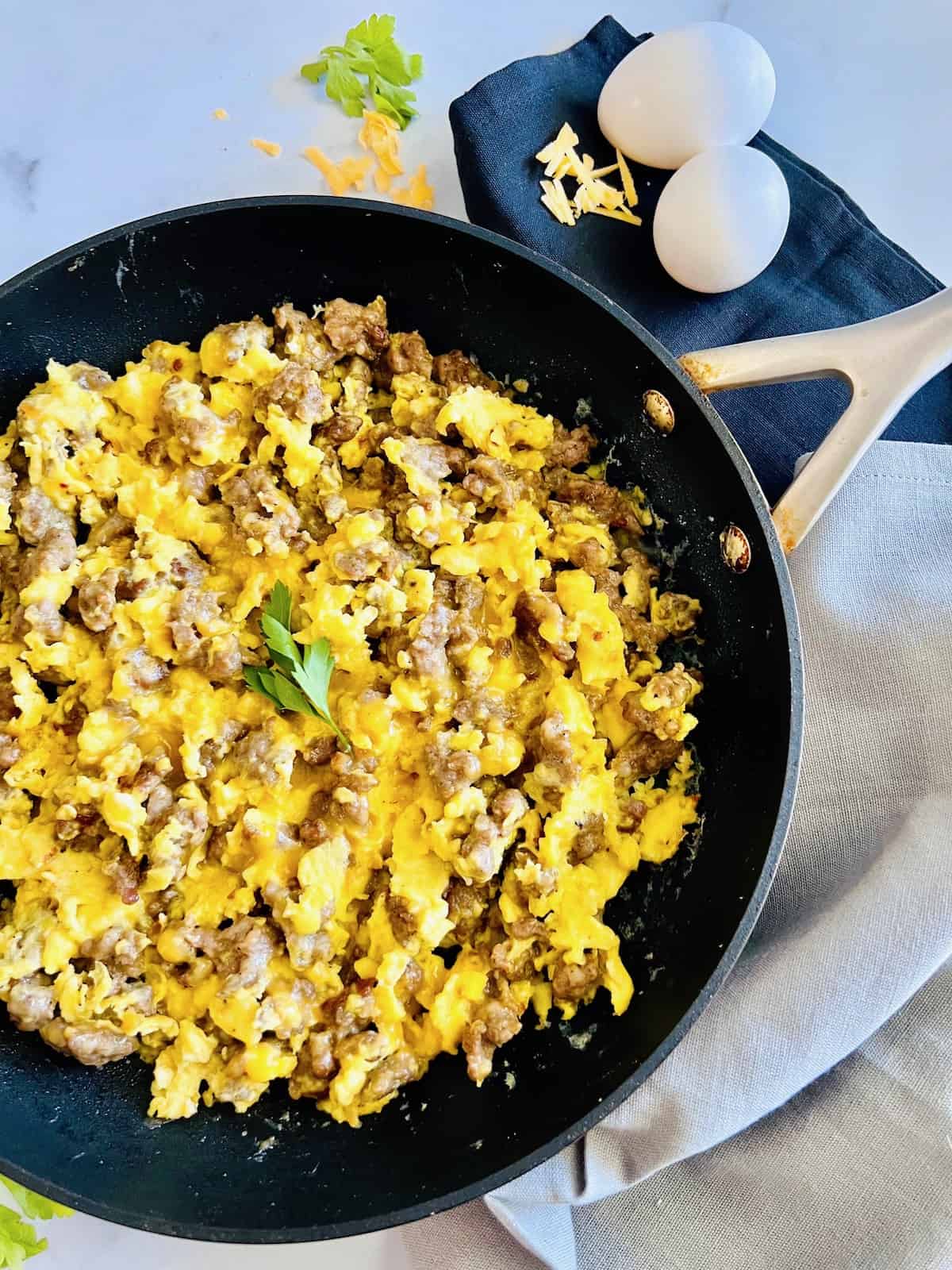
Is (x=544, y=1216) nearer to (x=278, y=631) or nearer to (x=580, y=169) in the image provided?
(x=278, y=631)

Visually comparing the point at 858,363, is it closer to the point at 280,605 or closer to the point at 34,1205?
the point at 280,605

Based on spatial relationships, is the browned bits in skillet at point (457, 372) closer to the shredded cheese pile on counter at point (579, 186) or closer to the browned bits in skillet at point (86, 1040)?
the shredded cheese pile on counter at point (579, 186)

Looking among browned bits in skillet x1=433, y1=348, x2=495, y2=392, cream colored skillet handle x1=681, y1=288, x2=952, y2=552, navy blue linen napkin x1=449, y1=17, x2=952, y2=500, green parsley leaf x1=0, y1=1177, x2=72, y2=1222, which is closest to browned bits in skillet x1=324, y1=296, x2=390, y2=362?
browned bits in skillet x1=433, y1=348, x2=495, y2=392

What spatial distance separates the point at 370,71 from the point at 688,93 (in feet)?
3.02

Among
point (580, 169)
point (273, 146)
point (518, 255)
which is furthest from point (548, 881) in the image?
point (273, 146)


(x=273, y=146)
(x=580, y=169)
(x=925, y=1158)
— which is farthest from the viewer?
(x=273, y=146)

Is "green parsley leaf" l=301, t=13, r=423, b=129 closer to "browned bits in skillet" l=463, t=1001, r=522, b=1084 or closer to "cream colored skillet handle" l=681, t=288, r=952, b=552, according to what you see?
"cream colored skillet handle" l=681, t=288, r=952, b=552

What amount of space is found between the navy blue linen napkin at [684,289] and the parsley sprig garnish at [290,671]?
3.98ft

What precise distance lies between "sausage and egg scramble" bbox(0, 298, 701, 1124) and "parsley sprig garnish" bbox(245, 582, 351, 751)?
5 centimetres

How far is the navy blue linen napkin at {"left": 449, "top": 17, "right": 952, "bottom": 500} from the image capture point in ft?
9.32

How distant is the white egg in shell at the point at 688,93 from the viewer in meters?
2.75

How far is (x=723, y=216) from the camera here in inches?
106

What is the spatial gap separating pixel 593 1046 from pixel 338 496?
1.35 m

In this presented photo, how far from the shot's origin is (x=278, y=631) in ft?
7.61
